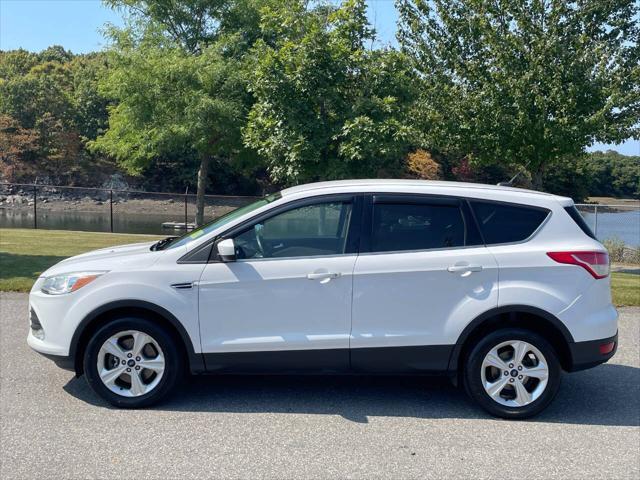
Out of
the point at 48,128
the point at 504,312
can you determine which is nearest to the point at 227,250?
the point at 504,312

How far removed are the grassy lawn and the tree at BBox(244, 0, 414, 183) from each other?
449cm

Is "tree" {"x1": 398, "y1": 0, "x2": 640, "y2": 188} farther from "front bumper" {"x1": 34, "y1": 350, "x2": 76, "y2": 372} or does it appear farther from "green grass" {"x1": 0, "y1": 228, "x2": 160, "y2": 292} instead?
"front bumper" {"x1": 34, "y1": 350, "x2": 76, "y2": 372}

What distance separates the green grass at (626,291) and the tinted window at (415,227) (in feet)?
18.6

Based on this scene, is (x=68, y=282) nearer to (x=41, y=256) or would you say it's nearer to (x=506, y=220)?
(x=506, y=220)

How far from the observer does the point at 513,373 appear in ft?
16.3

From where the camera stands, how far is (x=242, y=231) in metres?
5.05

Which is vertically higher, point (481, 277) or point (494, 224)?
point (494, 224)

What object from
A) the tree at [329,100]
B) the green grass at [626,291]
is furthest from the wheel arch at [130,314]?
the green grass at [626,291]

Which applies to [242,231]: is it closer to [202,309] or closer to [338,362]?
[202,309]

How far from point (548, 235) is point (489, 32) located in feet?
27.8

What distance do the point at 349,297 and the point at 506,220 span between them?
4.70ft

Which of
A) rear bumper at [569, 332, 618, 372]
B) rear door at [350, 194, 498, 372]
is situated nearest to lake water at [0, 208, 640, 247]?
rear bumper at [569, 332, 618, 372]

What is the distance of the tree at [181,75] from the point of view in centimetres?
1775

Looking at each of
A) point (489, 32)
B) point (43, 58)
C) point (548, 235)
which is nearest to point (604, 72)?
point (489, 32)
